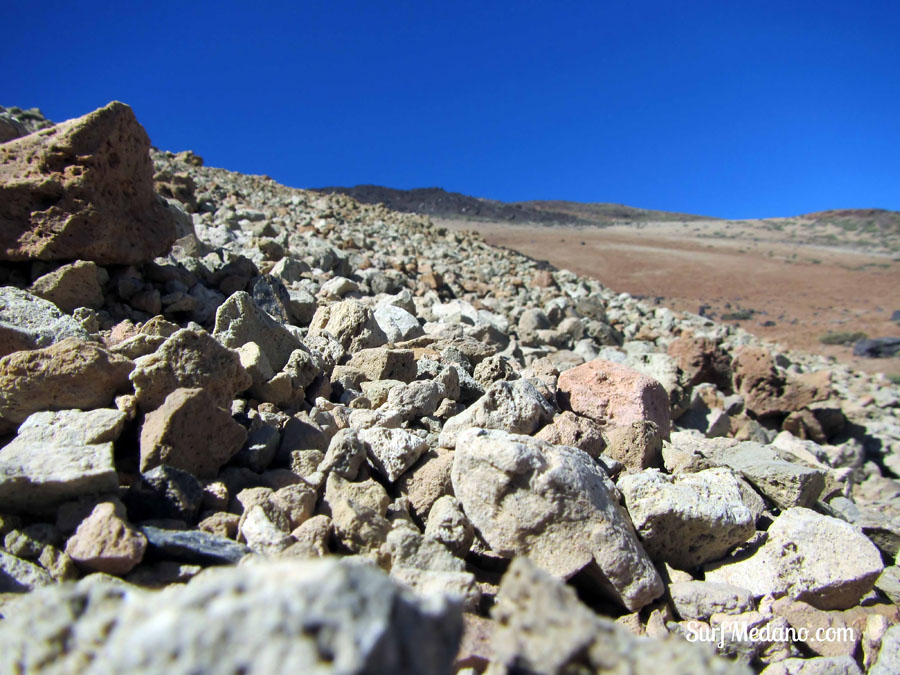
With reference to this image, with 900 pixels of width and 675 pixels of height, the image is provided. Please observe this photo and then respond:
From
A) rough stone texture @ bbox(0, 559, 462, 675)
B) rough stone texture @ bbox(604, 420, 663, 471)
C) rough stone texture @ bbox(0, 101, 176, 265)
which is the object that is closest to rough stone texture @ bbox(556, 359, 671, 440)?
rough stone texture @ bbox(604, 420, 663, 471)

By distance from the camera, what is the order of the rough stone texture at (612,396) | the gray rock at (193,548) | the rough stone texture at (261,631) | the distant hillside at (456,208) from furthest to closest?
the distant hillside at (456,208) → the rough stone texture at (612,396) → the gray rock at (193,548) → the rough stone texture at (261,631)

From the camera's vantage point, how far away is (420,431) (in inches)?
107

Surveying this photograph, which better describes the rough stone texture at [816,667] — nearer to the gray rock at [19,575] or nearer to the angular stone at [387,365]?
the angular stone at [387,365]

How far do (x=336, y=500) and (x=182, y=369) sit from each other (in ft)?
2.62

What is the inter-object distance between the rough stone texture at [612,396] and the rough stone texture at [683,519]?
2.45ft

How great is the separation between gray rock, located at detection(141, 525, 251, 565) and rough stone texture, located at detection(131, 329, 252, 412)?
621 mm

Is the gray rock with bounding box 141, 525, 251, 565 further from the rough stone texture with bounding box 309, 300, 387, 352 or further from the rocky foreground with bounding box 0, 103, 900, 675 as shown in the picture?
the rough stone texture with bounding box 309, 300, 387, 352

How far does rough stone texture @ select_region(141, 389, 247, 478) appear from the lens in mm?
1996

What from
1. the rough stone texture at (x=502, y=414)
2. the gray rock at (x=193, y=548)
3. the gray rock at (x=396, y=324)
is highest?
the gray rock at (x=396, y=324)

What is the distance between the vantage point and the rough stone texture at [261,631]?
2.40 ft

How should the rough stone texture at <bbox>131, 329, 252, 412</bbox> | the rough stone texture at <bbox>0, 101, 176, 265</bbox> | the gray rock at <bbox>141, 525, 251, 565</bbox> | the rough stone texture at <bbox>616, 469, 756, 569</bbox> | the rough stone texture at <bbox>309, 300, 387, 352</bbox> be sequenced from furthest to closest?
the rough stone texture at <bbox>309, 300, 387, 352</bbox> → the rough stone texture at <bbox>0, 101, 176, 265</bbox> → the rough stone texture at <bbox>616, 469, 756, 569</bbox> → the rough stone texture at <bbox>131, 329, 252, 412</bbox> → the gray rock at <bbox>141, 525, 251, 565</bbox>

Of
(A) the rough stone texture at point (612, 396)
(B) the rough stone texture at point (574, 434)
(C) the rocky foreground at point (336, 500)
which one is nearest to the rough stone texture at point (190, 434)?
(C) the rocky foreground at point (336, 500)

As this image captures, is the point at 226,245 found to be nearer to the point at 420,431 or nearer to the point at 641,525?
the point at 420,431

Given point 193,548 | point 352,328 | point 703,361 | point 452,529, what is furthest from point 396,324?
point 703,361
